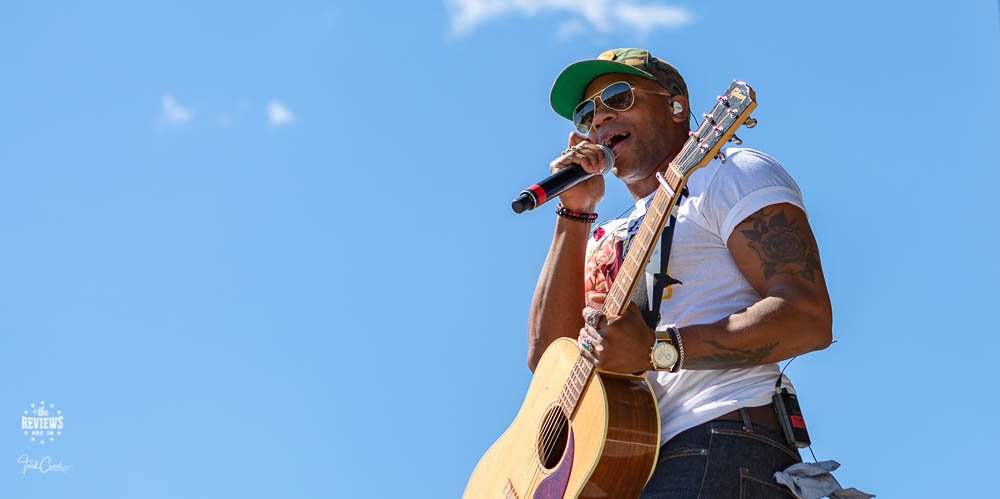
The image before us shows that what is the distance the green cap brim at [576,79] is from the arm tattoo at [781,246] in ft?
3.30

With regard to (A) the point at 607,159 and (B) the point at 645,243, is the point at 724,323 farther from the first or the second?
(A) the point at 607,159

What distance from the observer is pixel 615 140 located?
4.25 meters

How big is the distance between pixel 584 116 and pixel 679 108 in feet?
1.19

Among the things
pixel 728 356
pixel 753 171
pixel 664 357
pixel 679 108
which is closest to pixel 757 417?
pixel 728 356

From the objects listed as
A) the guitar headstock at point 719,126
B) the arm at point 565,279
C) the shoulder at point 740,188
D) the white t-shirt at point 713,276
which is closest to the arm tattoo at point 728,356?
the white t-shirt at point 713,276

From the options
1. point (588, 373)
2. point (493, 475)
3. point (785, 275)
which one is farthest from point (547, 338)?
point (785, 275)

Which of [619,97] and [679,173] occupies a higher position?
[619,97]

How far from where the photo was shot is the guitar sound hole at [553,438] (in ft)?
11.9

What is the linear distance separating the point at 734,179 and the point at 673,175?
262mm

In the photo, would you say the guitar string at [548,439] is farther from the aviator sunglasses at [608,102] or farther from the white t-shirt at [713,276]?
the aviator sunglasses at [608,102]

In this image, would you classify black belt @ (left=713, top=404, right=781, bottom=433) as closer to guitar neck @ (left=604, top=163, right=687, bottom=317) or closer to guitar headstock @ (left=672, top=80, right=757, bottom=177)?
guitar neck @ (left=604, top=163, right=687, bottom=317)

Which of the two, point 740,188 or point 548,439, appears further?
point 548,439

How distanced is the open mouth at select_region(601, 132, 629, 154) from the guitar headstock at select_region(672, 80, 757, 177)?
78cm

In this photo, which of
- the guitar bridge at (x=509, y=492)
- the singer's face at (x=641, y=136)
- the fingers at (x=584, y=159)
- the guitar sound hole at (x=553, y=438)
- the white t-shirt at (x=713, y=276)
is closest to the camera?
the white t-shirt at (x=713, y=276)
